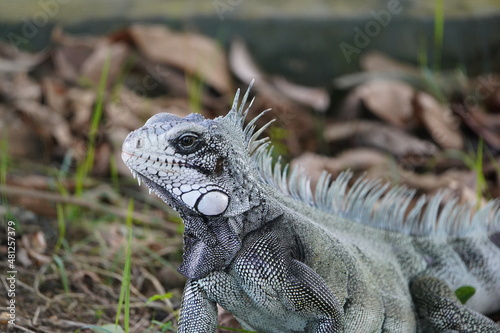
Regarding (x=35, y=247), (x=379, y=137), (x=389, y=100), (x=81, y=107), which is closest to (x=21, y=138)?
(x=81, y=107)

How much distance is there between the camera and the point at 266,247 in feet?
11.0

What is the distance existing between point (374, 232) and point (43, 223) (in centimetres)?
291

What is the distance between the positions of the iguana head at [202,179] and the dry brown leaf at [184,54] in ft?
15.5

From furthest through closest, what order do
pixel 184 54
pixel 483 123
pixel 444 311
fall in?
pixel 184 54 < pixel 483 123 < pixel 444 311

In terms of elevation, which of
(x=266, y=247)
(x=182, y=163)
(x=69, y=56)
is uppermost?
(x=182, y=163)

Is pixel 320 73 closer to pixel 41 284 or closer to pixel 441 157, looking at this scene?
pixel 441 157

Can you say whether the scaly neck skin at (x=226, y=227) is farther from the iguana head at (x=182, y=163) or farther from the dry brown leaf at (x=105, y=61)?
the dry brown leaf at (x=105, y=61)

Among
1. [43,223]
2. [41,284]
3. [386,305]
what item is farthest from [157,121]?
[43,223]

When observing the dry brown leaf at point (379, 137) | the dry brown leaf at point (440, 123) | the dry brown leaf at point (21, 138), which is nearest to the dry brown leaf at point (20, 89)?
the dry brown leaf at point (21, 138)

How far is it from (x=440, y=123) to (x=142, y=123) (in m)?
3.41

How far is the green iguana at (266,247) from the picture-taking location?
323 centimetres

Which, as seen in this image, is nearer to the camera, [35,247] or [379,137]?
[35,247]

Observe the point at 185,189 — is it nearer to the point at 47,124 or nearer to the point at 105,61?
the point at 47,124

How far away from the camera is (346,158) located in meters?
7.00
